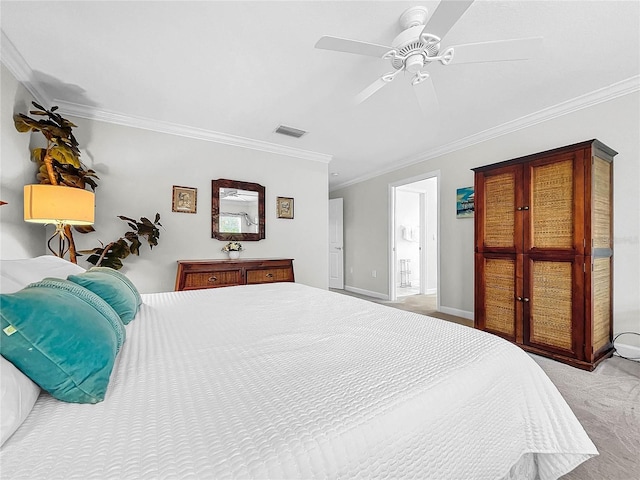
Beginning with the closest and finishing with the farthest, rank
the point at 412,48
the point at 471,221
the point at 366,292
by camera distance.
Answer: the point at 412,48 < the point at 471,221 < the point at 366,292

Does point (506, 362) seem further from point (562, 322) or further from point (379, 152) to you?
point (379, 152)

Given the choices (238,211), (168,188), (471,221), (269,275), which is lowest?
(269,275)

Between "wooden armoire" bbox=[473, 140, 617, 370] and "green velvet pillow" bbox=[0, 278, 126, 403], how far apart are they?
10.4ft

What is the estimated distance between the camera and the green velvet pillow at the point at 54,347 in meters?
0.66

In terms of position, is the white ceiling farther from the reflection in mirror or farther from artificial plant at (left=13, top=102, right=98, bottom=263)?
the reflection in mirror

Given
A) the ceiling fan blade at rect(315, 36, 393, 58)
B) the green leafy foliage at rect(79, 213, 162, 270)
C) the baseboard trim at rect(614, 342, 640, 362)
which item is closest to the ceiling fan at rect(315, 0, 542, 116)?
the ceiling fan blade at rect(315, 36, 393, 58)

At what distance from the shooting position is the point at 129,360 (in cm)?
92

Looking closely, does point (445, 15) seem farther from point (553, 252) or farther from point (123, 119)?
point (123, 119)

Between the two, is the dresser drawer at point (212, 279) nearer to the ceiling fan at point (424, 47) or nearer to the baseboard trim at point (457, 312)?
the ceiling fan at point (424, 47)

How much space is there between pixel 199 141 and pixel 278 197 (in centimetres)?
125

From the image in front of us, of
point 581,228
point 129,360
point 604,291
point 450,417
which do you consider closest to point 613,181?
point 581,228

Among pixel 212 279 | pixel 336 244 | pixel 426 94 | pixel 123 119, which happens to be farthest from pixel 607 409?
pixel 336 244

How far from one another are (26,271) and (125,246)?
1.92 m

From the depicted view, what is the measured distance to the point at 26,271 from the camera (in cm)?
110
